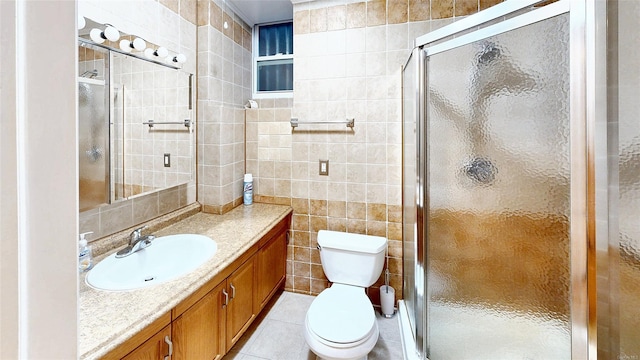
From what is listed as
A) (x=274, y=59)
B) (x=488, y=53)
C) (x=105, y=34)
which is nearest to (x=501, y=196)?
(x=488, y=53)

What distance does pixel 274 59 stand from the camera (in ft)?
8.75

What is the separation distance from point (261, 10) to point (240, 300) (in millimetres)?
2205

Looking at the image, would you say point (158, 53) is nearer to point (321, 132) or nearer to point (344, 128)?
point (321, 132)

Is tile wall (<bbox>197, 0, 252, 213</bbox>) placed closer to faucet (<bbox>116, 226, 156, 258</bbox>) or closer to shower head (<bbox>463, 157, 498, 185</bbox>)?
faucet (<bbox>116, 226, 156, 258</bbox>)

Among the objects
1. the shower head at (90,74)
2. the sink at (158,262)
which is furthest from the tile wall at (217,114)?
the shower head at (90,74)

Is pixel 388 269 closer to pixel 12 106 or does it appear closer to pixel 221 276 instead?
pixel 221 276

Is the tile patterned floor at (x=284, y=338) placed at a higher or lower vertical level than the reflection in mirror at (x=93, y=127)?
lower

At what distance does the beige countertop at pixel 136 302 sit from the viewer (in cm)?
85

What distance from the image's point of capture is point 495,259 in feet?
3.80

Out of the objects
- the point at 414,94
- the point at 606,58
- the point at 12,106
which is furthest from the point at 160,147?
the point at 606,58

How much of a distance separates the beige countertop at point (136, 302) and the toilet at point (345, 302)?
1.71ft

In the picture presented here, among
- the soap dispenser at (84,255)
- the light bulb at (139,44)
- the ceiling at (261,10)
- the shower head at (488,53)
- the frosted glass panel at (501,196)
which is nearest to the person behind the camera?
the frosted glass panel at (501,196)

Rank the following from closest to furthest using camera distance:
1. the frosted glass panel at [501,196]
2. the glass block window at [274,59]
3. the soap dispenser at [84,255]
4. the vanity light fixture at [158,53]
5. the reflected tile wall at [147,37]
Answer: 1. the frosted glass panel at [501,196]
2. the soap dispenser at [84,255]
3. the reflected tile wall at [147,37]
4. the vanity light fixture at [158,53]
5. the glass block window at [274,59]

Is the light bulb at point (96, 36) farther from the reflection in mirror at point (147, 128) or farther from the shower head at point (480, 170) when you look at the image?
the shower head at point (480, 170)
